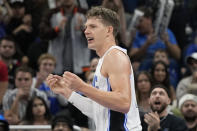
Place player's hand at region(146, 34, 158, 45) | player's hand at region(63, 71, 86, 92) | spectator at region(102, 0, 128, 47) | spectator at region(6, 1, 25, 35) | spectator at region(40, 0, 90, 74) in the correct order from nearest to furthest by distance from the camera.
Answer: player's hand at region(63, 71, 86, 92)
spectator at region(102, 0, 128, 47)
spectator at region(40, 0, 90, 74)
player's hand at region(146, 34, 158, 45)
spectator at region(6, 1, 25, 35)

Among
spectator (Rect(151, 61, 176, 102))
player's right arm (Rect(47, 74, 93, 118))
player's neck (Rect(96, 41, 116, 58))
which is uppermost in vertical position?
spectator (Rect(151, 61, 176, 102))

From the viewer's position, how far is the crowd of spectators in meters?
8.57

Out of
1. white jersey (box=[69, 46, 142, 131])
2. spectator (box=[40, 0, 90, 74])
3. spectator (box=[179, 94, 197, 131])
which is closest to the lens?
white jersey (box=[69, 46, 142, 131])

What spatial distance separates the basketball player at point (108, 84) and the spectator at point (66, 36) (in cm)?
487

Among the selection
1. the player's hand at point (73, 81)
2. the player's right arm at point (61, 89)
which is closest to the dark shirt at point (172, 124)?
the player's right arm at point (61, 89)

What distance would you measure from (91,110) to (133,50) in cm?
545

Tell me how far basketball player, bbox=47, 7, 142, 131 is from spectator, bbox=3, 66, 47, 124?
377 centimetres

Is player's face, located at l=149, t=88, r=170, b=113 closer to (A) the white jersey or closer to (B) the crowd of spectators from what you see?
(B) the crowd of spectators

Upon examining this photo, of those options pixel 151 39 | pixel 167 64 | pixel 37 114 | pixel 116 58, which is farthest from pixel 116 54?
pixel 151 39

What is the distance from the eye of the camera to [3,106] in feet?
28.9

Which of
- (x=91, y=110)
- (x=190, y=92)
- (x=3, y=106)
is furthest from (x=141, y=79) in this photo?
(x=91, y=110)

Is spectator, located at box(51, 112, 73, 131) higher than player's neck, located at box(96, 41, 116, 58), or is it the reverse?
player's neck, located at box(96, 41, 116, 58)

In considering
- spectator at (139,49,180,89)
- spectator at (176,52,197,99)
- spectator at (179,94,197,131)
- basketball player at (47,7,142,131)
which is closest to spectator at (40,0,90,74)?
spectator at (139,49,180,89)

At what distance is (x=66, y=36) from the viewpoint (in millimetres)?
9969
